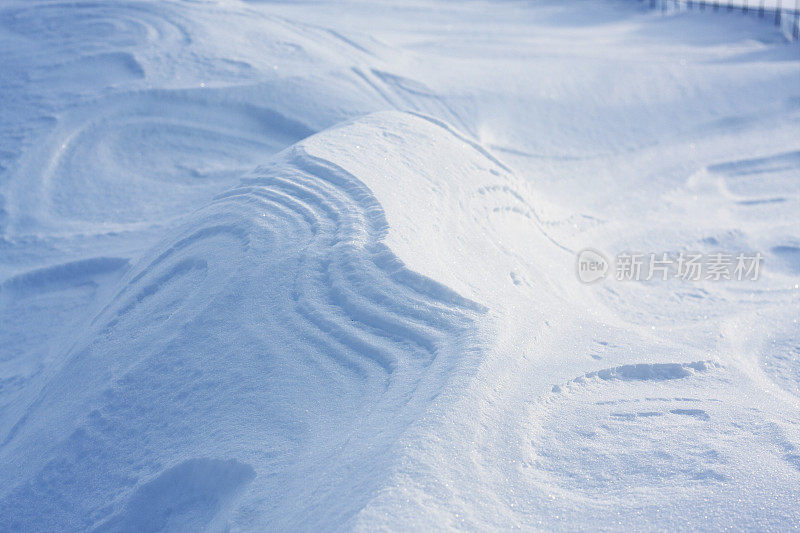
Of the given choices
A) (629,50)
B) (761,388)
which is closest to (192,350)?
(761,388)

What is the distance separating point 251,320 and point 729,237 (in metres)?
2.68

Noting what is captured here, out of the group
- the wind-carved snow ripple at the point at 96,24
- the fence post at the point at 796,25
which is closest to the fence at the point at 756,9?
the fence post at the point at 796,25

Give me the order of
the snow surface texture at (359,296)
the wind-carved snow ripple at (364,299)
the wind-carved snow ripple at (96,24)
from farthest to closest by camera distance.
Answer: the wind-carved snow ripple at (96,24) < the wind-carved snow ripple at (364,299) < the snow surface texture at (359,296)

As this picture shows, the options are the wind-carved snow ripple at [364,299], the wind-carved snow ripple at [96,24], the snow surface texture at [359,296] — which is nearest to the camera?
the snow surface texture at [359,296]

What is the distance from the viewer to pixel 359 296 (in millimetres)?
1973

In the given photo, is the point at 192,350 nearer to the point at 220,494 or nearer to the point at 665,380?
the point at 220,494

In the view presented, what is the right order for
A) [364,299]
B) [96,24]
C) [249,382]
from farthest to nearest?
[96,24]
[364,299]
[249,382]

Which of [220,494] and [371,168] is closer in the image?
[220,494]

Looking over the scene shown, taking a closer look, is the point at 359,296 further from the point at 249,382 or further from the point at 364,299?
the point at 249,382

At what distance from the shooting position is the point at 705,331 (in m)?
2.60

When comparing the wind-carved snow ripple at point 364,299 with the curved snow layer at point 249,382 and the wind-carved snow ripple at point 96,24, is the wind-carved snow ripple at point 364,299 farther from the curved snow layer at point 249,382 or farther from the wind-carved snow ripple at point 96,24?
the wind-carved snow ripple at point 96,24

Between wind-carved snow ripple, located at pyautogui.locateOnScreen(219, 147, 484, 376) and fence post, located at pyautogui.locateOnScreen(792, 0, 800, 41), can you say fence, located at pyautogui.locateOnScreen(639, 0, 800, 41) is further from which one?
wind-carved snow ripple, located at pyautogui.locateOnScreen(219, 147, 484, 376)

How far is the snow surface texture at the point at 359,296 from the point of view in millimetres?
1570

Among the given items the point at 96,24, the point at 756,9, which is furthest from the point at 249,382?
the point at 756,9
